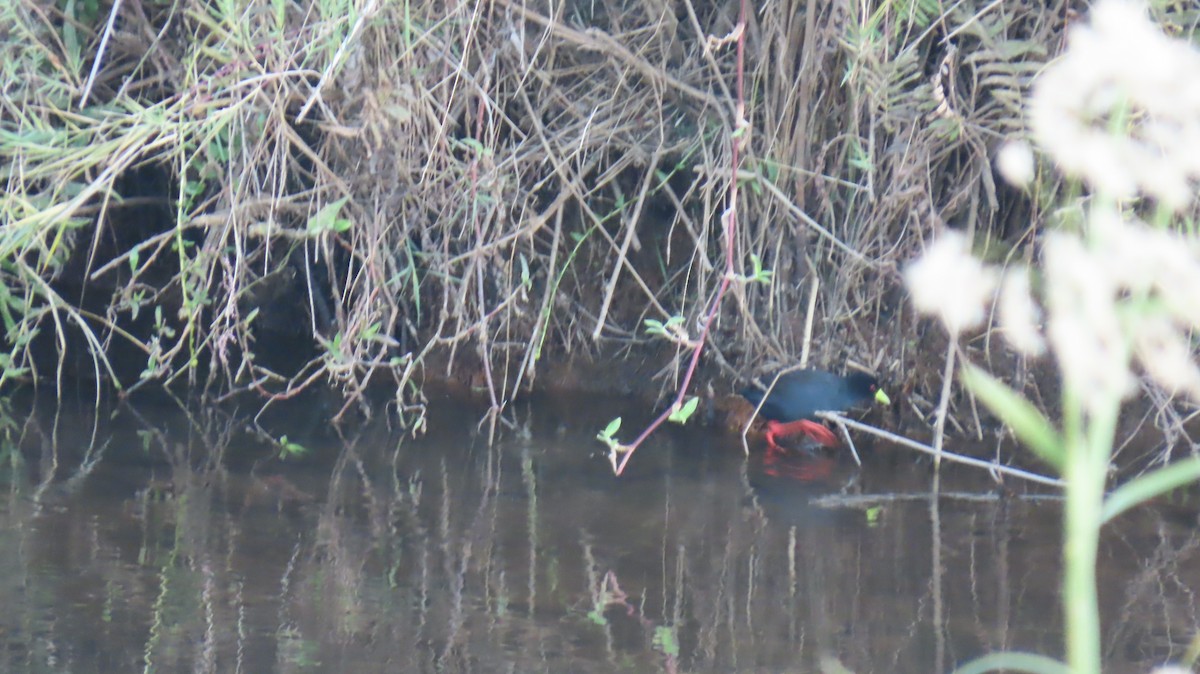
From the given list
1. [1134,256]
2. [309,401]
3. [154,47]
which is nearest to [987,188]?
[309,401]

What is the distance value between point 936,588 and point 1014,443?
120cm

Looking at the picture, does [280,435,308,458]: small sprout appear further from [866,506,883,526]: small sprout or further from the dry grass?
[866,506,883,526]: small sprout

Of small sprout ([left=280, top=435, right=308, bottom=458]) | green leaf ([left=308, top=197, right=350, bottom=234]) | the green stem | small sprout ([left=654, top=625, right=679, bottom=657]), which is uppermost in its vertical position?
green leaf ([left=308, top=197, right=350, bottom=234])

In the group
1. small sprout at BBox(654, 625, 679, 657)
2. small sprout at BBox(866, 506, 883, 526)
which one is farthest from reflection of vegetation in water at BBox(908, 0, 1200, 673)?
small sprout at BBox(866, 506, 883, 526)

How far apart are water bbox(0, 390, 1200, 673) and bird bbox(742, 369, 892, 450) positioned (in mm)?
144

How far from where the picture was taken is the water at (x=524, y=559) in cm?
273

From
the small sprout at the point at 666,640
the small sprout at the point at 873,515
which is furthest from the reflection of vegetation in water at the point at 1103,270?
the small sprout at the point at 873,515

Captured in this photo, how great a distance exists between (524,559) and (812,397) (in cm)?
139

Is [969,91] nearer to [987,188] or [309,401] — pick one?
[987,188]

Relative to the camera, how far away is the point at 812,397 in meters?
4.19

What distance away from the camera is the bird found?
13.7 ft

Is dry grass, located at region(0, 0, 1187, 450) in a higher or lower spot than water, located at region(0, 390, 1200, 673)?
higher

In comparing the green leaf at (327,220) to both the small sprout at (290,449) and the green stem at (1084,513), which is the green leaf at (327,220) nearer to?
the small sprout at (290,449)

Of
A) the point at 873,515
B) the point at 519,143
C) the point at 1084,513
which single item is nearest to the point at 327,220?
the point at 519,143
